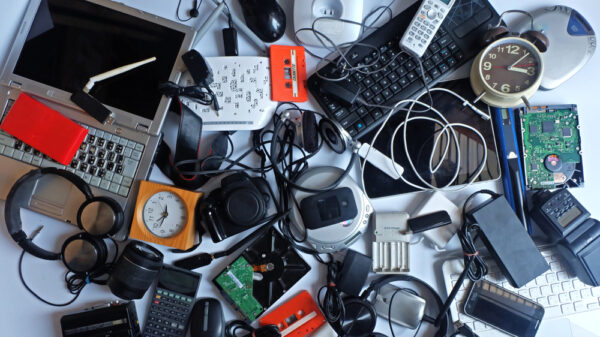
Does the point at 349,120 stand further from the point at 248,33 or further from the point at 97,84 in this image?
the point at 97,84

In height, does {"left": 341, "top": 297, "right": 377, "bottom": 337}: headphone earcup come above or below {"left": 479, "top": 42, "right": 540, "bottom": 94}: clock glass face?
below

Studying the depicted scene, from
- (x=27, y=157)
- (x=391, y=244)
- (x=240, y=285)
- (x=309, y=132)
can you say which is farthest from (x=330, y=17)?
(x=27, y=157)

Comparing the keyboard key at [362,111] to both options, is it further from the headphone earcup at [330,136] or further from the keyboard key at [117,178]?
the keyboard key at [117,178]

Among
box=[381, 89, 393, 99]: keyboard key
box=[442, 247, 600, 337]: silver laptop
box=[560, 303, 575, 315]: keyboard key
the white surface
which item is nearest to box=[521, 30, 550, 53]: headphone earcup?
the white surface

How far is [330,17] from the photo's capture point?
97cm

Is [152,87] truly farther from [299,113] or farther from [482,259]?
[482,259]

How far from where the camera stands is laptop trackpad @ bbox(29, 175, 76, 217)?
945mm

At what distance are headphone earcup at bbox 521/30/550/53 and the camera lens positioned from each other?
93cm

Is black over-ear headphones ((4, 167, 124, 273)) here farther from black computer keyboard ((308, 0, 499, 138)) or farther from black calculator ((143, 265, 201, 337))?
black computer keyboard ((308, 0, 499, 138))

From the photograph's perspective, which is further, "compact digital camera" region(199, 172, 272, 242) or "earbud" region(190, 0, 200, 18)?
"earbud" region(190, 0, 200, 18)

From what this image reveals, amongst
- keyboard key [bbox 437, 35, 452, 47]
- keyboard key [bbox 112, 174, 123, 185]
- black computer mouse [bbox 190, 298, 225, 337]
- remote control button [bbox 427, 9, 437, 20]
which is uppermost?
remote control button [bbox 427, 9, 437, 20]

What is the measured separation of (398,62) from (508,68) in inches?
9.3

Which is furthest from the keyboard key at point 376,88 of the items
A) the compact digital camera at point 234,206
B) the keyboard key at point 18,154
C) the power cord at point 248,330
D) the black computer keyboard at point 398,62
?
the keyboard key at point 18,154

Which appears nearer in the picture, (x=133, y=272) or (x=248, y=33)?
(x=133, y=272)
